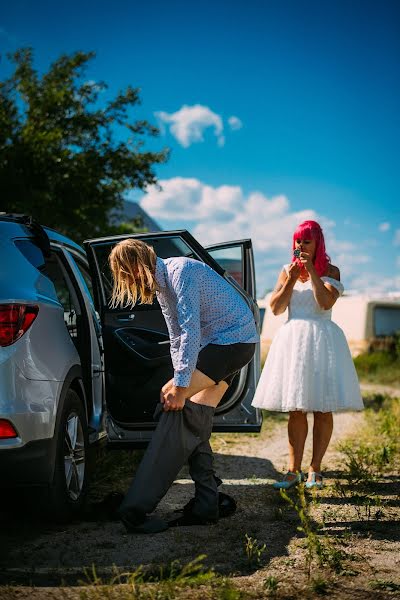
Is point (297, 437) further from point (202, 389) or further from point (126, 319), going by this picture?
point (126, 319)

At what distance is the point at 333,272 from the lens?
17.0 ft

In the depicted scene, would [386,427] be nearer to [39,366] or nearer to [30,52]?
[39,366]

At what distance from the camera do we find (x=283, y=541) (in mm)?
3734

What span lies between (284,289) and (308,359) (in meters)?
0.56

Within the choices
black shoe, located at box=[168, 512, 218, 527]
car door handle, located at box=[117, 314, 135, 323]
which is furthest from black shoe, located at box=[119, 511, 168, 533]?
car door handle, located at box=[117, 314, 135, 323]

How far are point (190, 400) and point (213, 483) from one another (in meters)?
0.55

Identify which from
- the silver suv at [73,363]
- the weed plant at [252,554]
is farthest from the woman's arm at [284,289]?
the weed plant at [252,554]

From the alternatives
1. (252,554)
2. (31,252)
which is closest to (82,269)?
(31,252)

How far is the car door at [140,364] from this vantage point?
4723mm

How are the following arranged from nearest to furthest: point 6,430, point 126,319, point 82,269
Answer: point 6,430
point 126,319
point 82,269

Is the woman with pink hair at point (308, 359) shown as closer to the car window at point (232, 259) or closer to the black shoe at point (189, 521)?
the car window at point (232, 259)

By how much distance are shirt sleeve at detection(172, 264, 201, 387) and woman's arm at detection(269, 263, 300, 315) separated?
1390mm

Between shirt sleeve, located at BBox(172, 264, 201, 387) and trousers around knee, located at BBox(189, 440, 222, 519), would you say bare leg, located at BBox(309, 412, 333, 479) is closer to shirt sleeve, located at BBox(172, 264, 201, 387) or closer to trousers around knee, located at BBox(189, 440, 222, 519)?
trousers around knee, located at BBox(189, 440, 222, 519)

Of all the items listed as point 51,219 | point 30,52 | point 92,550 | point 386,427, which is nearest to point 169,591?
point 92,550
